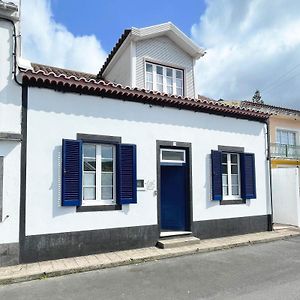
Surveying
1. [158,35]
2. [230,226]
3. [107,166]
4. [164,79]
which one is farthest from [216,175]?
[158,35]

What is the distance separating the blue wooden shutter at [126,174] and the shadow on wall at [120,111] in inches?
36.9

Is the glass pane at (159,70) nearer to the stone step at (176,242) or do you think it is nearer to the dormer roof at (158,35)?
the dormer roof at (158,35)

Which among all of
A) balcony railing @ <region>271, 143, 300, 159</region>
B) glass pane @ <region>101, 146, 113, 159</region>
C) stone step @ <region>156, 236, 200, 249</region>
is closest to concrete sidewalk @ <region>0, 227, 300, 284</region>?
stone step @ <region>156, 236, 200, 249</region>

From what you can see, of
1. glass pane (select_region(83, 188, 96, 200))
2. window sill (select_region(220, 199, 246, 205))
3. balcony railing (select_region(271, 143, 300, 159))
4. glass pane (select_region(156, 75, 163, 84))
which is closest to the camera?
glass pane (select_region(83, 188, 96, 200))

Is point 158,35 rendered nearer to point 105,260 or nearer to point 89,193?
point 89,193

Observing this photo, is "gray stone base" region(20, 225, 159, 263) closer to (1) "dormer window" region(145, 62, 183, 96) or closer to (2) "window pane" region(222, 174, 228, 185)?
(2) "window pane" region(222, 174, 228, 185)

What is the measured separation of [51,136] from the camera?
316 inches

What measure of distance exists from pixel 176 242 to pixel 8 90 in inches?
236

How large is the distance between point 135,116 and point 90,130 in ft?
4.87

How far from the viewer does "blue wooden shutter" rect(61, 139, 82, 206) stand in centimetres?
796

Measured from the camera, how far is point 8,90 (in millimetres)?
7609

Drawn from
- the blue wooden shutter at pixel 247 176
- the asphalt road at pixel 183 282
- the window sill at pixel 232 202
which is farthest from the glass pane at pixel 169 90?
the asphalt road at pixel 183 282

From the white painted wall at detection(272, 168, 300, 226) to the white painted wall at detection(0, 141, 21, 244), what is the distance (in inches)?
412

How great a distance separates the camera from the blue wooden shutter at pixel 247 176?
37.2 feet
